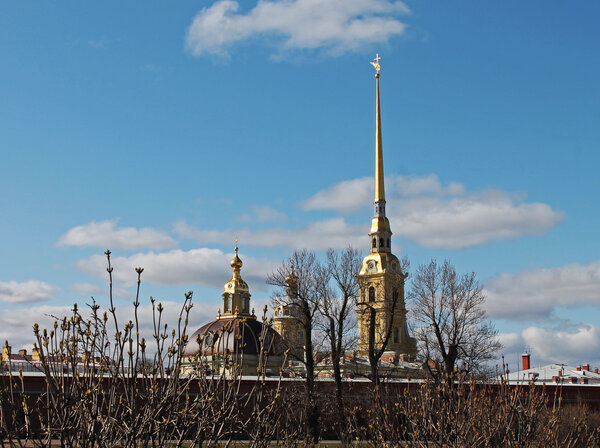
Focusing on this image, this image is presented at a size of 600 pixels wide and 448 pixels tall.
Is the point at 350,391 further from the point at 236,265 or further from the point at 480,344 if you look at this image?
the point at 236,265

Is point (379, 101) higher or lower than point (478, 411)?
higher

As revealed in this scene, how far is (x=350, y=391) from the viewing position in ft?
99.5

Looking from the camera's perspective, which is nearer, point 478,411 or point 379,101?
point 478,411

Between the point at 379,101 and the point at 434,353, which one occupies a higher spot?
the point at 379,101

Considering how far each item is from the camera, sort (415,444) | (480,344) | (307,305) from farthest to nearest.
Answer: (480,344) → (307,305) → (415,444)

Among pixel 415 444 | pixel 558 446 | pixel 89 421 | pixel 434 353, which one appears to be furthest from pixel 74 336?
pixel 434 353

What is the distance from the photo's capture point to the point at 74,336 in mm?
5797

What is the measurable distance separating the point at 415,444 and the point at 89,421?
4.37 metres

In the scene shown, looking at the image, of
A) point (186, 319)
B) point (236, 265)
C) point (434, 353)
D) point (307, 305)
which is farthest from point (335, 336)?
point (236, 265)

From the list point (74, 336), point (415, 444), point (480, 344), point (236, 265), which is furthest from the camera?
point (236, 265)

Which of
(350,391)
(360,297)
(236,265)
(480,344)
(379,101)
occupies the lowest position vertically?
(350,391)

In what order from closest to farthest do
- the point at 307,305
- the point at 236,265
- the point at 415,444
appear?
1. the point at 415,444
2. the point at 307,305
3. the point at 236,265

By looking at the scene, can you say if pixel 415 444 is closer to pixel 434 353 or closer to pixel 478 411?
pixel 478 411

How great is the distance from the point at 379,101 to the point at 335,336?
4971 centimetres
